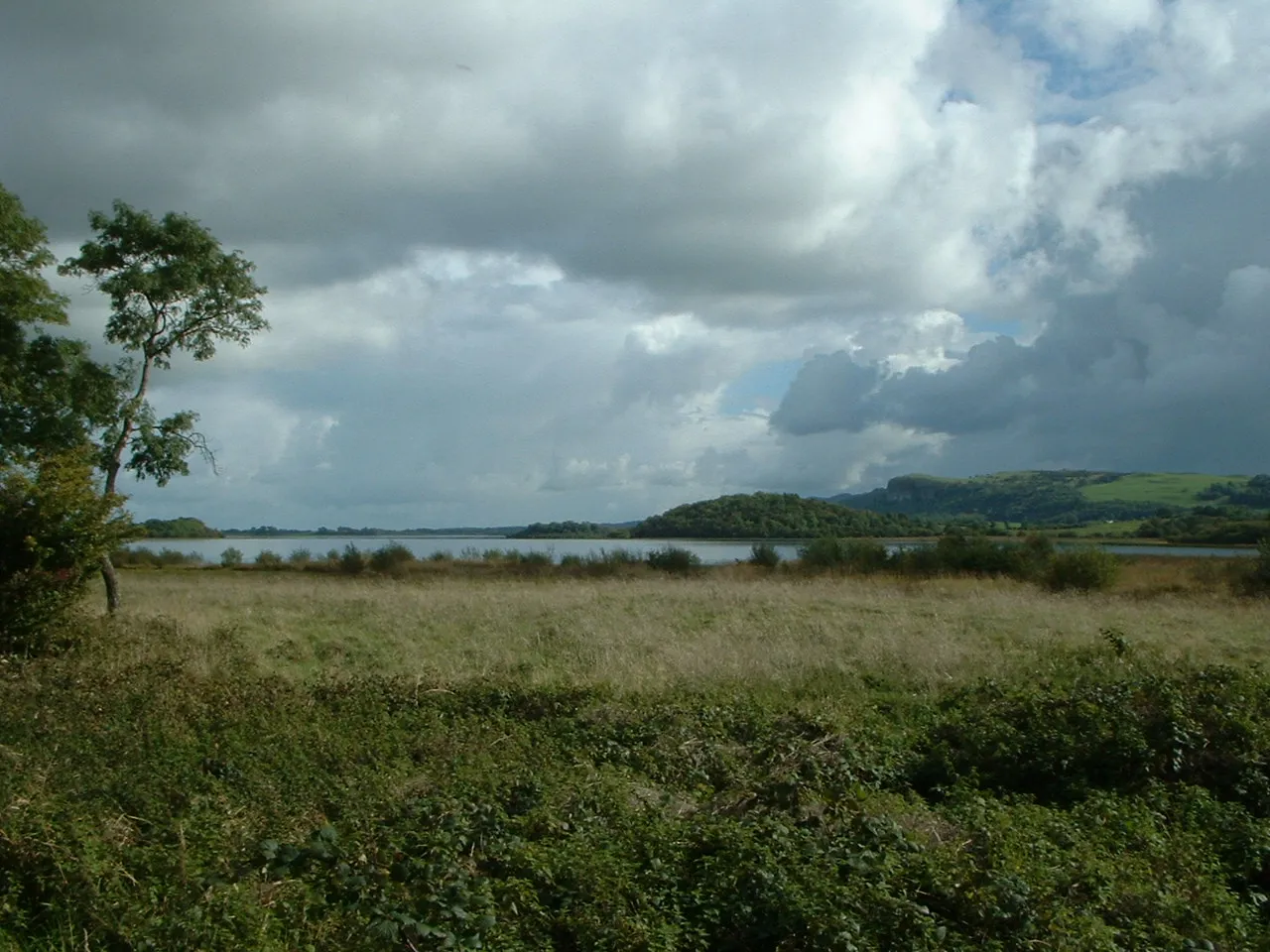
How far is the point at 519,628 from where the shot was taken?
769 inches

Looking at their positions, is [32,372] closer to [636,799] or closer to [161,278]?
[161,278]

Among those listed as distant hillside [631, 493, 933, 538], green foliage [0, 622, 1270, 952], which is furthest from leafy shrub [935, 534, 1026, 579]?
green foliage [0, 622, 1270, 952]

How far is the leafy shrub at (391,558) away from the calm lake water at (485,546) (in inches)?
34.6

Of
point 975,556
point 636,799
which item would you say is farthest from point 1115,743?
point 975,556

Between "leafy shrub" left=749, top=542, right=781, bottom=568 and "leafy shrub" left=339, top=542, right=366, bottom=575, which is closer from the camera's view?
"leafy shrub" left=749, top=542, right=781, bottom=568

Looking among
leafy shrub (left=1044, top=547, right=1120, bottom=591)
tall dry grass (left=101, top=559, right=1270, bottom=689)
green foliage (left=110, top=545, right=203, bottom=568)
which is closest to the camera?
tall dry grass (left=101, top=559, right=1270, bottom=689)

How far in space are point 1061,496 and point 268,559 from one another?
51.5m

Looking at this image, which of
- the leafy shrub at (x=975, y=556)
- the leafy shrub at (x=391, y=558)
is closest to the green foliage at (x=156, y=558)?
the leafy shrub at (x=391, y=558)

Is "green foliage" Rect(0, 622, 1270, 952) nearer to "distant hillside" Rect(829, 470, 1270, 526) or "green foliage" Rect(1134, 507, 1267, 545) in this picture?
"green foliage" Rect(1134, 507, 1267, 545)

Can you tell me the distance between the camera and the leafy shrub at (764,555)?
4327 centimetres

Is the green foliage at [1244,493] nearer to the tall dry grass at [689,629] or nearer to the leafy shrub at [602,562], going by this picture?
the tall dry grass at [689,629]

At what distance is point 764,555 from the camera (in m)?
43.9

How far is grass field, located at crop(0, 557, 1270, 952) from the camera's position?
5062 mm

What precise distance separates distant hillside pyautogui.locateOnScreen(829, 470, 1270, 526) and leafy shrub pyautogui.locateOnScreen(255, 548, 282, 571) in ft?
115
